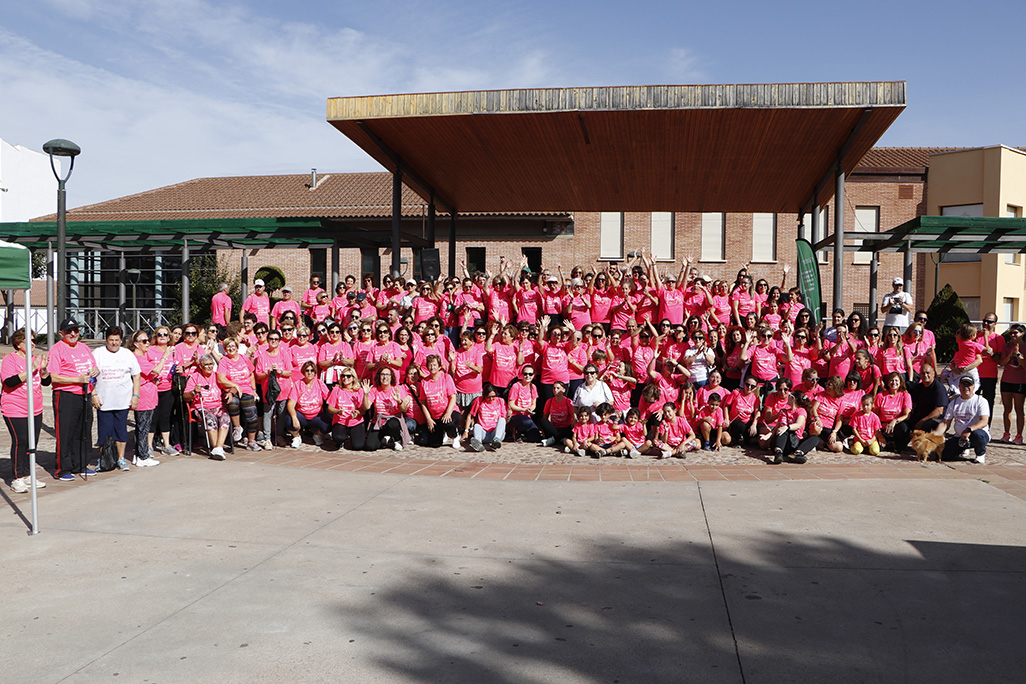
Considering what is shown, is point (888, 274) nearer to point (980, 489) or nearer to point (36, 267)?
point (980, 489)

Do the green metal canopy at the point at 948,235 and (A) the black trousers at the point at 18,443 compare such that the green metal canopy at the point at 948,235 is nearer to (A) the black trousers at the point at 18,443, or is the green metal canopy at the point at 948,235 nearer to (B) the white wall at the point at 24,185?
(A) the black trousers at the point at 18,443

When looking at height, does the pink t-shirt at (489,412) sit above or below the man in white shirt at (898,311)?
below

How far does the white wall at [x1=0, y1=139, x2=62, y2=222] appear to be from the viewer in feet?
131

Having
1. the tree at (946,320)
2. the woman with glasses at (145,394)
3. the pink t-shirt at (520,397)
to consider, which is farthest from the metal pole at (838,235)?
the tree at (946,320)

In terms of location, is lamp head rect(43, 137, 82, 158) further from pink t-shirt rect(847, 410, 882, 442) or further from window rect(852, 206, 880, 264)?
window rect(852, 206, 880, 264)

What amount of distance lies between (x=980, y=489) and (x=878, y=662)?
4447mm

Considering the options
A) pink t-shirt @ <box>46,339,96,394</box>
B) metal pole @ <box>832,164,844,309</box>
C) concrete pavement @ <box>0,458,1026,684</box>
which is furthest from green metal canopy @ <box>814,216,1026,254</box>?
pink t-shirt @ <box>46,339,96,394</box>

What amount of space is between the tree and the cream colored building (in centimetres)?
895

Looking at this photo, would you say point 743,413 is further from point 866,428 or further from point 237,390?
point 237,390

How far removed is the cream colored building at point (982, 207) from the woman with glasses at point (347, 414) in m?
30.2

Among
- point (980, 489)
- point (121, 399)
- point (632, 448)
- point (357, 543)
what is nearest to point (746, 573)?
point (357, 543)

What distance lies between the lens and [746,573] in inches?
191

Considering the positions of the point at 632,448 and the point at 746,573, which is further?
the point at 632,448

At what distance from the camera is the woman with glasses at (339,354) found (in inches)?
413
